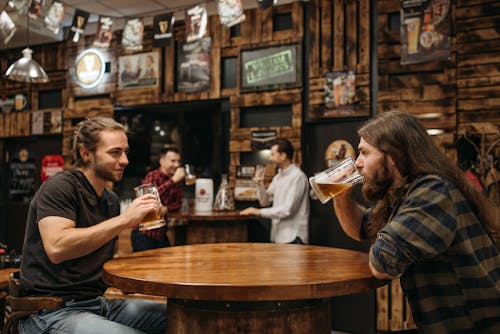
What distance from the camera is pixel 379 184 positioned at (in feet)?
5.36

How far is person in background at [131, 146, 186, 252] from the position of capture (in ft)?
13.4

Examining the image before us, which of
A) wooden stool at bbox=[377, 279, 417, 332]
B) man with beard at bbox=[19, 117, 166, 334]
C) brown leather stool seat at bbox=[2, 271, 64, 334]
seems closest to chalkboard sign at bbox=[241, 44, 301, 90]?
wooden stool at bbox=[377, 279, 417, 332]

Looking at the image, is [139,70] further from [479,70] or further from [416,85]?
[479,70]

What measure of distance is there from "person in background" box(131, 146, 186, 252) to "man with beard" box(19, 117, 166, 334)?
2.06 m

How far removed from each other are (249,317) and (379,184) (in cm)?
67

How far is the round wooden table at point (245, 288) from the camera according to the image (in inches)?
49.5

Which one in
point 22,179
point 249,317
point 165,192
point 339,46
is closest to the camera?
point 249,317

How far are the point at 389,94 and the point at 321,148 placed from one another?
0.85 metres

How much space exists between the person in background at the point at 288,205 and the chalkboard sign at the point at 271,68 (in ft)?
2.68

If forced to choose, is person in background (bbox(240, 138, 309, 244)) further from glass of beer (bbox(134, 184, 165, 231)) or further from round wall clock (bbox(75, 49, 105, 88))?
round wall clock (bbox(75, 49, 105, 88))

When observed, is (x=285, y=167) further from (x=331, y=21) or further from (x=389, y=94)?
(x=331, y=21)

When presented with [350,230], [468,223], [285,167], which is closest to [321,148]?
[285,167]

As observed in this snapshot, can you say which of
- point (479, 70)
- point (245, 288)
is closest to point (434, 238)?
point (245, 288)

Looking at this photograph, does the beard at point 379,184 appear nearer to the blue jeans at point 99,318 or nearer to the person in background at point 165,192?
the blue jeans at point 99,318
